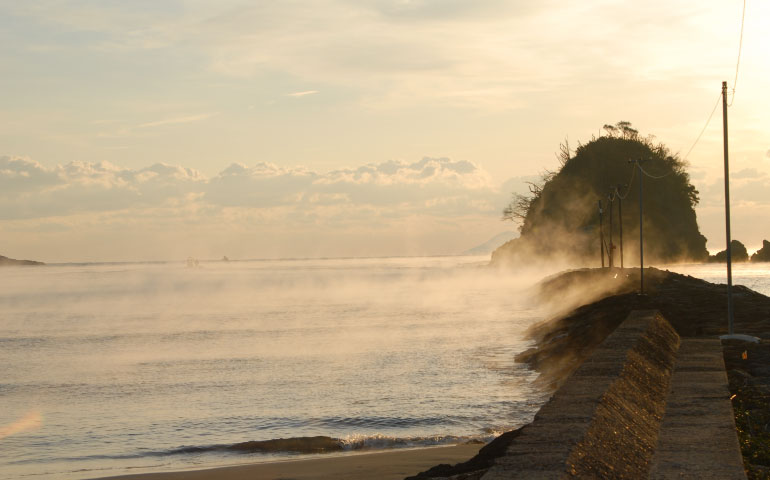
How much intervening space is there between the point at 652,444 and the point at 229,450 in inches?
334

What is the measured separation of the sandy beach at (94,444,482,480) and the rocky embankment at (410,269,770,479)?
200 centimetres

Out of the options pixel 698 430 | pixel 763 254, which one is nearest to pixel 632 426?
pixel 698 430

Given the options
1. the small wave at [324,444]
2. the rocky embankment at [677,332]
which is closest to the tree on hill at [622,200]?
the rocky embankment at [677,332]

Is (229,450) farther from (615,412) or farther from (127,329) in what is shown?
(127,329)

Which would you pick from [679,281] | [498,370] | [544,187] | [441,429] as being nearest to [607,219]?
[544,187]

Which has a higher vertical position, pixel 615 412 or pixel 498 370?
pixel 615 412

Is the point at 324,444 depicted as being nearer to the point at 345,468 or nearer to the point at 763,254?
the point at 345,468

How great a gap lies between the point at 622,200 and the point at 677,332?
4832 inches

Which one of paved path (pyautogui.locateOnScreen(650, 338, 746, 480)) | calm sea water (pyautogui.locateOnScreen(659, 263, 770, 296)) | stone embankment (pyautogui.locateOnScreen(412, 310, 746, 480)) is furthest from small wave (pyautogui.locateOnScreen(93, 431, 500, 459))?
calm sea water (pyautogui.locateOnScreen(659, 263, 770, 296))

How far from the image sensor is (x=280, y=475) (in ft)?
43.1

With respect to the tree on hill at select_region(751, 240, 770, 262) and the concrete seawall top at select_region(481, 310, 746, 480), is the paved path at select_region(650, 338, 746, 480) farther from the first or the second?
the tree on hill at select_region(751, 240, 770, 262)

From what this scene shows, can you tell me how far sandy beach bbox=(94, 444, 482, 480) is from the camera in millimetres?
12852

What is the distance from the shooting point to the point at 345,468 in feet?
44.0

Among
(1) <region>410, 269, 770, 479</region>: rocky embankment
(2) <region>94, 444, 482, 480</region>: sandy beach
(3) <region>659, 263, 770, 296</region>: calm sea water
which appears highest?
(1) <region>410, 269, 770, 479</region>: rocky embankment
